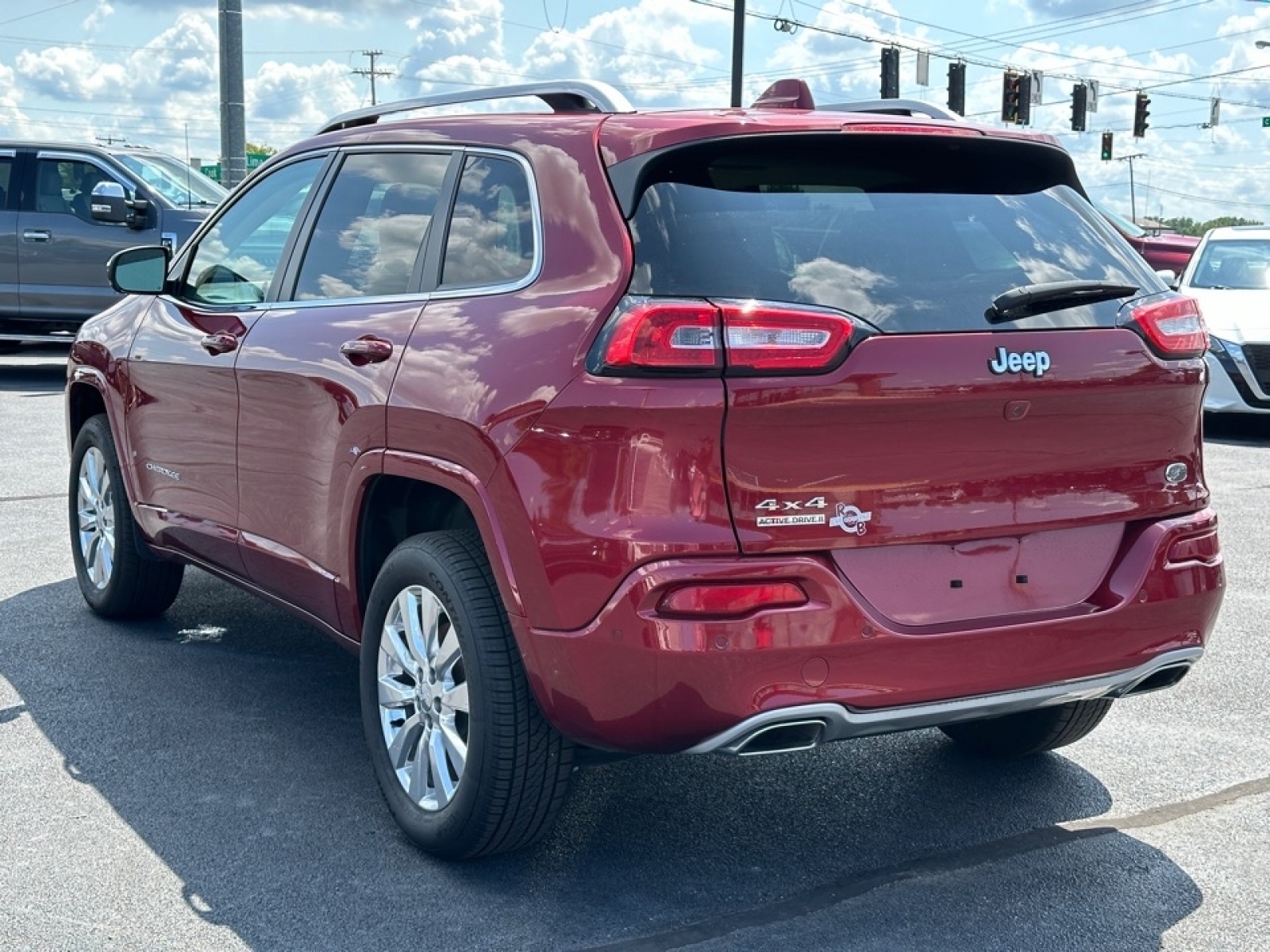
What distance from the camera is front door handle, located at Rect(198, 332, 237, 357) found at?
5009 mm

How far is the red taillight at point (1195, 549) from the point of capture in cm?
379

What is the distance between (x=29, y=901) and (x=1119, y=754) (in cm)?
307

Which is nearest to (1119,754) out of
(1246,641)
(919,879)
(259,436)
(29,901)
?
(919,879)

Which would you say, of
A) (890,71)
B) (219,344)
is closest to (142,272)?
(219,344)

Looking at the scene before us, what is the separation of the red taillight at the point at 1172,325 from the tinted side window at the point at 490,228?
1439 millimetres

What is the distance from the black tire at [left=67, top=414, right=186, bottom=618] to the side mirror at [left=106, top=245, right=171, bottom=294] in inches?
28.2

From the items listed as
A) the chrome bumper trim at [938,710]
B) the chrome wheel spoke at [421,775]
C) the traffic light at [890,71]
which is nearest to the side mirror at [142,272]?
the chrome wheel spoke at [421,775]

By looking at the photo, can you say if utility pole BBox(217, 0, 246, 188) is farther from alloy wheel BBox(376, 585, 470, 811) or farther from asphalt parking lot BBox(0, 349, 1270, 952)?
alloy wheel BBox(376, 585, 470, 811)

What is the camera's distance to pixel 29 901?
12.1 ft

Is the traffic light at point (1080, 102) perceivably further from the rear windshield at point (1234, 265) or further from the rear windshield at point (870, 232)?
the rear windshield at point (870, 232)

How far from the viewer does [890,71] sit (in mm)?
37719

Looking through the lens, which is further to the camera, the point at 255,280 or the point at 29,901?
the point at 255,280

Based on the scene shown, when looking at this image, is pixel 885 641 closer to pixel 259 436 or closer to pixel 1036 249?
pixel 1036 249

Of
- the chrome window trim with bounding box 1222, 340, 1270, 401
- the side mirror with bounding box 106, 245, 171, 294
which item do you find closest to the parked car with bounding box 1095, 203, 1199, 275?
the chrome window trim with bounding box 1222, 340, 1270, 401
